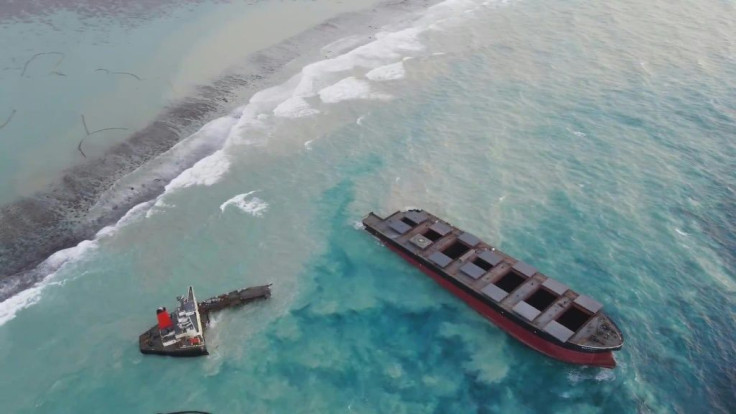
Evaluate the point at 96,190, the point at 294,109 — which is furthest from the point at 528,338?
the point at 96,190

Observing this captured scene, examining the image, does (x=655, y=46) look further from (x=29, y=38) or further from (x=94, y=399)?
(x=29, y=38)

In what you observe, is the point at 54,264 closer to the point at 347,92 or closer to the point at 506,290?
the point at 506,290

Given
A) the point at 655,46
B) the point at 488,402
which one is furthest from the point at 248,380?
the point at 655,46

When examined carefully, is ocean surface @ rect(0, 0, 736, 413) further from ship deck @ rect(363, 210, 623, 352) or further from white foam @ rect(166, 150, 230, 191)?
ship deck @ rect(363, 210, 623, 352)

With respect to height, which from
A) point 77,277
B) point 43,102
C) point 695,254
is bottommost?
point 695,254

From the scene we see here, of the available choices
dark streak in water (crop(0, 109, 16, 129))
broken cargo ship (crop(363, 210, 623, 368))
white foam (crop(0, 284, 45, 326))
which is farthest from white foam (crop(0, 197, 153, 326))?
dark streak in water (crop(0, 109, 16, 129))

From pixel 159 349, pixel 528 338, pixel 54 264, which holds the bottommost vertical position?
pixel 528 338
